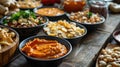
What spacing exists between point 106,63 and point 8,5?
893 millimetres

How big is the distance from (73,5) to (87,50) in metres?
0.73

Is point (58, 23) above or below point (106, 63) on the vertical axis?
above

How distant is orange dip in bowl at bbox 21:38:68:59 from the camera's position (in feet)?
4.55

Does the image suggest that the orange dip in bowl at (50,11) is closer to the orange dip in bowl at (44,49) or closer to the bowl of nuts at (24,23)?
the bowl of nuts at (24,23)

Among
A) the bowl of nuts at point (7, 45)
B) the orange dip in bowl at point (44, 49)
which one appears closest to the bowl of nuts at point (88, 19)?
the orange dip in bowl at point (44, 49)

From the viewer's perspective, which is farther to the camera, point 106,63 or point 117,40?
point 117,40

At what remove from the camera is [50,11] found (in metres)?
2.31

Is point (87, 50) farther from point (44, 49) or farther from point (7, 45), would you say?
point (7, 45)

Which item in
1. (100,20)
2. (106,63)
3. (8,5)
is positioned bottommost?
(106,63)

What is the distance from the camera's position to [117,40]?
1.99m

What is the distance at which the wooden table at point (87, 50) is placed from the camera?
151 cm

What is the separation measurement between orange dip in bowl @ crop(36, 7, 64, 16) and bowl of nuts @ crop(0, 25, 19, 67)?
780 millimetres

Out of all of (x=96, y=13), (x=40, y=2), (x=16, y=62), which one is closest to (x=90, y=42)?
(x=96, y=13)

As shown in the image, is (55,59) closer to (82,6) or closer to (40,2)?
(82,6)
